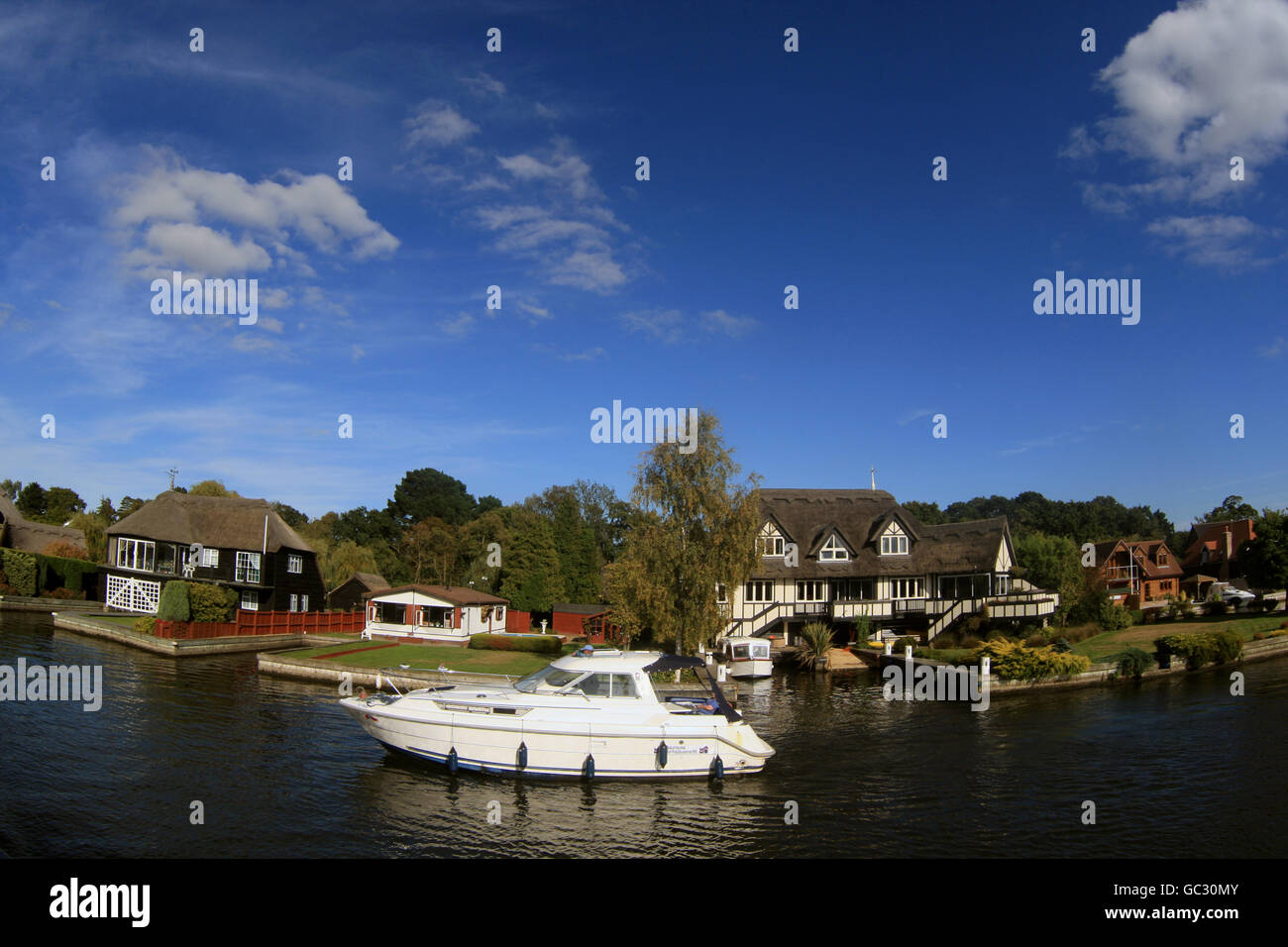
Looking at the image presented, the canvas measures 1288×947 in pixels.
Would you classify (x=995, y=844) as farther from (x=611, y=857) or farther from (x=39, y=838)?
(x=39, y=838)

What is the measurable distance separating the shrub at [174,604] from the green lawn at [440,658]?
802 cm

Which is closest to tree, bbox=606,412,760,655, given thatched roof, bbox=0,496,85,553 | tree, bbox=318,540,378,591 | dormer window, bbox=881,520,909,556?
dormer window, bbox=881,520,909,556

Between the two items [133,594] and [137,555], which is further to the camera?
[137,555]

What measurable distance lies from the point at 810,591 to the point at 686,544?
15967 mm

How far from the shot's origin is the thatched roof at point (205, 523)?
5584cm

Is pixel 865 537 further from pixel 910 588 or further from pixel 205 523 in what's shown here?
pixel 205 523

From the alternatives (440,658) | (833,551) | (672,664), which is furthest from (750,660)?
(672,664)

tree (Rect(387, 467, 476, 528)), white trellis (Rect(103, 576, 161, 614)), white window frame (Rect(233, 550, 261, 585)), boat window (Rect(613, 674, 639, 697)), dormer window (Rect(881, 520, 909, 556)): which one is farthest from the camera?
tree (Rect(387, 467, 476, 528))

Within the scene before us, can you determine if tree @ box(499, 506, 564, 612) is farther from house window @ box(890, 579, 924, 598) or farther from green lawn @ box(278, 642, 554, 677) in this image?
house window @ box(890, 579, 924, 598)

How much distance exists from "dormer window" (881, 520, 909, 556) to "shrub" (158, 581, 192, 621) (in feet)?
139

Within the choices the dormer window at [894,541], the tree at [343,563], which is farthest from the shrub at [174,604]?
the dormer window at [894,541]

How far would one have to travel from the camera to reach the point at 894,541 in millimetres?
50531

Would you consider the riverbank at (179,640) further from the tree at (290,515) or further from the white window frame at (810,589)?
the tree at (290,515)

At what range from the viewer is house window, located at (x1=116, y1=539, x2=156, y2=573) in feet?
184
